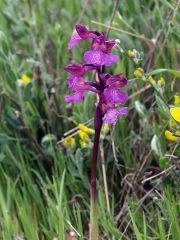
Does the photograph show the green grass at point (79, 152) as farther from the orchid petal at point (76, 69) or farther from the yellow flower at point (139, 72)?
the orchid petal at point (76, 69)

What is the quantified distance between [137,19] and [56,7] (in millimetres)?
692

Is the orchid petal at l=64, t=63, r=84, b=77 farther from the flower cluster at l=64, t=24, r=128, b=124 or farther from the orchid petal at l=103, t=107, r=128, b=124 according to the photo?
the orchid petal at l=103, t=107, r=128, b=124

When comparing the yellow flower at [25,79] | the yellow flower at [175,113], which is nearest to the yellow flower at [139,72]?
the yellow flower at [175,113]

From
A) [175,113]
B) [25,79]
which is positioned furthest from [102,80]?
[25,79]

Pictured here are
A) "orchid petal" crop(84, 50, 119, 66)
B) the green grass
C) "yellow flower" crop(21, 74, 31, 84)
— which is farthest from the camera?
"yellow flower" crop(21, 74, 31, 84)

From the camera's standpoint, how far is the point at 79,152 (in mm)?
1916

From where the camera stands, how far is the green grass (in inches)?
65.8

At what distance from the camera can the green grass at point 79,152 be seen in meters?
1.67

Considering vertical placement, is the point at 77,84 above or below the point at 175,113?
above

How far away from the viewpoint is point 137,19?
2.55 metres

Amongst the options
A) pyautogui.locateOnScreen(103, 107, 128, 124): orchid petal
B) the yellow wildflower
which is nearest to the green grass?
the yellow wildflower

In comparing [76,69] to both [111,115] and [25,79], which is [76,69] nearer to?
[111,115]

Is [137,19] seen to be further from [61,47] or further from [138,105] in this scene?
[138,105]

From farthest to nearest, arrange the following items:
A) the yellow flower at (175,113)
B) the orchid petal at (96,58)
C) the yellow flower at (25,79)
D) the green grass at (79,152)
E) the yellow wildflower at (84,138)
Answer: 1. the yellow flower at (25,79)
2. the yellow wildflower at (84,138)
3. the green grass at (79,152)
4. the yellow flower at (175,113)
5. the orchid petal at (96,58)
